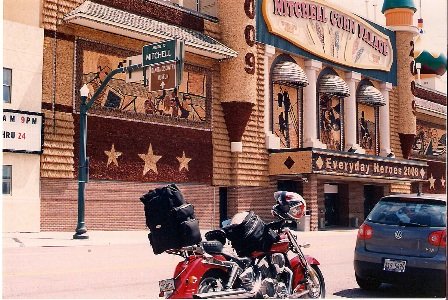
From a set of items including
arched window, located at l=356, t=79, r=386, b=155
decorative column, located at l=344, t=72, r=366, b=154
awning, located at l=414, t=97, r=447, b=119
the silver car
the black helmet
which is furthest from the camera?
awning, located at l=414, t=97, r=447, b=119

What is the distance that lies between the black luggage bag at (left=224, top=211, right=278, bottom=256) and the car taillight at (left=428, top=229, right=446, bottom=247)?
2810 millimetres

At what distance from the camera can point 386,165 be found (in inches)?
1531

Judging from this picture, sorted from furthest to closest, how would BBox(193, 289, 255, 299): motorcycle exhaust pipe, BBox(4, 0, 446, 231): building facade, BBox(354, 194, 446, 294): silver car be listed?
BBox(4, 0, 446, 231): building facade < BBox(354, 194, 446, 294): silver car < BBox(193, 289, 255, 299): motorcycle exhaust pipe

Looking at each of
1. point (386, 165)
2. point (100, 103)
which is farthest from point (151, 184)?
point (386, 165)

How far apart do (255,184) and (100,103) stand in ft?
33.3

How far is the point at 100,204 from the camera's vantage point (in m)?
26.7

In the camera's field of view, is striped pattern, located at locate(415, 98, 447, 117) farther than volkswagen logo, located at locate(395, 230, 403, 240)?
Yes

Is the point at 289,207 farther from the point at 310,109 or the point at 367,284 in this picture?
the point at 310,109

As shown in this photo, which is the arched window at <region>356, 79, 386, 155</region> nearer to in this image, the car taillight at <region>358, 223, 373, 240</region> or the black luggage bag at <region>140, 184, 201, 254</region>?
the car taillight at <region>358, 223, 373, 240</region>

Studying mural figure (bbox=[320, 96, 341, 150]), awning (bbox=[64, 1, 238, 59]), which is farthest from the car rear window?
mural figure (bbox=[320, 96, 341, 150])

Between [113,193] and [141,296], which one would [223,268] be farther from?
[113,193]

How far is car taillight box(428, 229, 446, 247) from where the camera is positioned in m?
9.15

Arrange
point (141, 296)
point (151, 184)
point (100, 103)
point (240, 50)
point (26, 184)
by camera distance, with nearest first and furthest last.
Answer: point (141, 296), point (26, 184), point (100, 103), point (151, 184), point (240, 50)

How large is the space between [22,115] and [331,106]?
20.6 m
